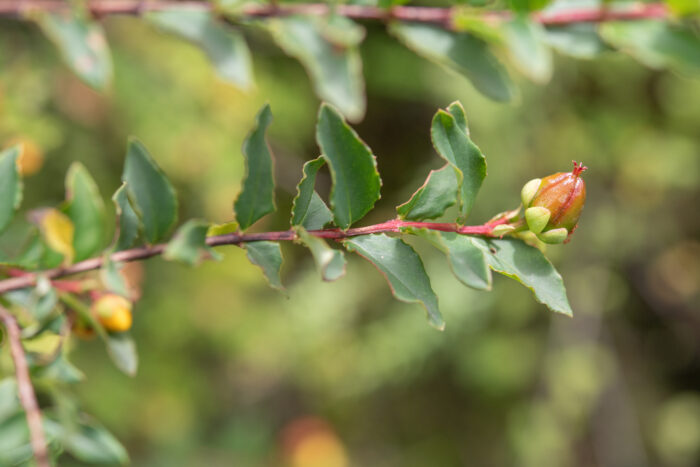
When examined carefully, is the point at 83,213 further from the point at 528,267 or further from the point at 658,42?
the point at 658,42

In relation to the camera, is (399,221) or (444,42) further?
(444,42)

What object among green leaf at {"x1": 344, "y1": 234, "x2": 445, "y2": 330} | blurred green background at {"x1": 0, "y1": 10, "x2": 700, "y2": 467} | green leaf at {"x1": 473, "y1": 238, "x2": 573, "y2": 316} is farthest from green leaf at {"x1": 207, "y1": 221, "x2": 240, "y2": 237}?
blurred green background at {"x1": 0, "y1": 10, "x2": 700, "y2": 467}

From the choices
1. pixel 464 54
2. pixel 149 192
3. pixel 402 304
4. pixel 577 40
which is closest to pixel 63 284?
pixel 149 192

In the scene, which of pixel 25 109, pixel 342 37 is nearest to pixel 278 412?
pixel 25 109

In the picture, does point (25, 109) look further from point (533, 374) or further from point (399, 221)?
point (533, 374)

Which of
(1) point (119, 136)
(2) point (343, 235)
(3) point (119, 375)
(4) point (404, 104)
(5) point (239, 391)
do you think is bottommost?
(5) point (239, 391)
